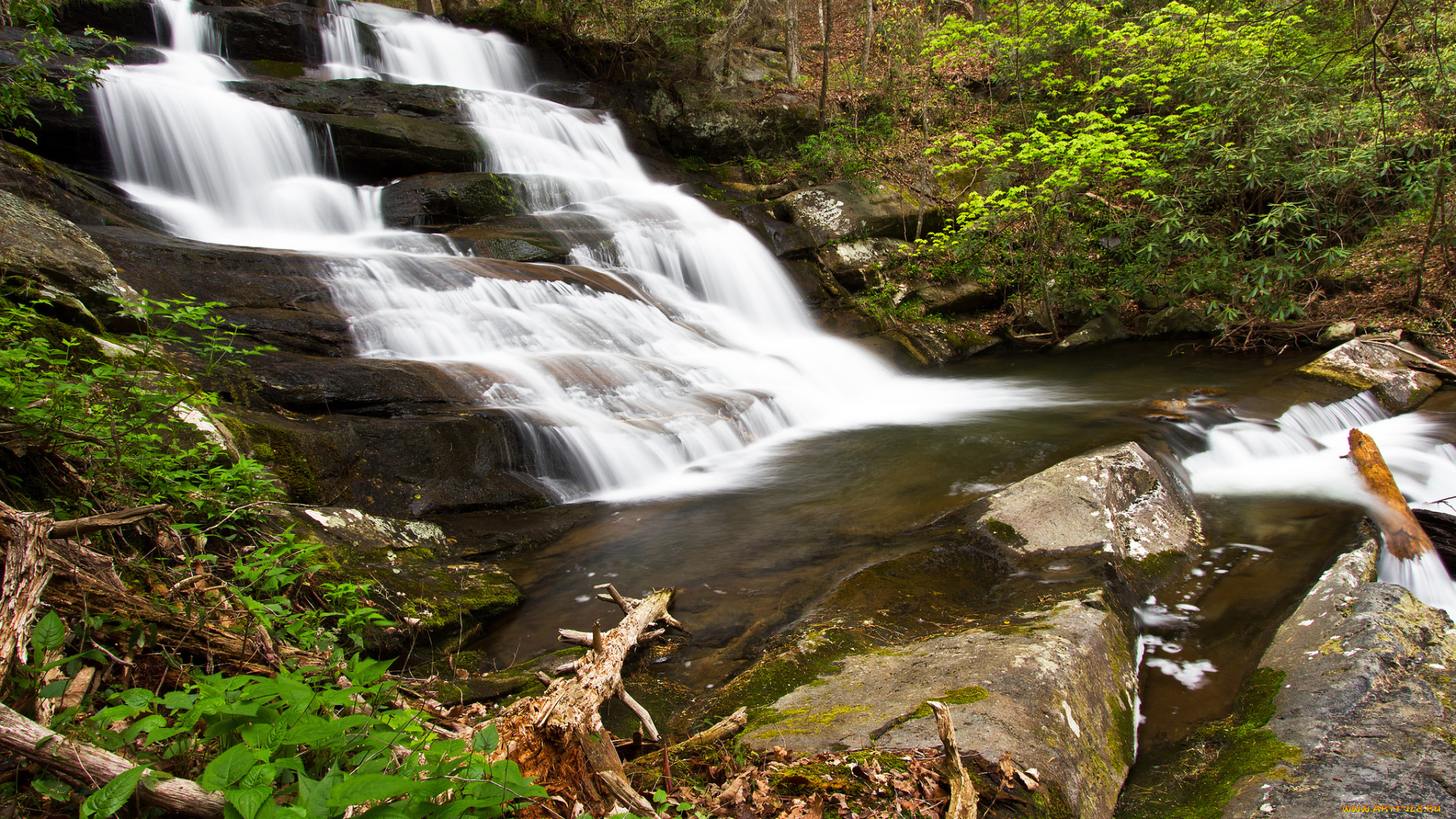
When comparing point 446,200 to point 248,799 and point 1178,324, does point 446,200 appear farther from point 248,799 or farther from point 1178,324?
point 1178,324

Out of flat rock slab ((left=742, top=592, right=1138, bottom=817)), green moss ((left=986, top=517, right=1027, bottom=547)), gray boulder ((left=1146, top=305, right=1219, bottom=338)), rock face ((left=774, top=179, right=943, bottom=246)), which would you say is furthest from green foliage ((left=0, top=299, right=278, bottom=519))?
gray boulder ((left=1146, top=305, right=1219, bottom=338))

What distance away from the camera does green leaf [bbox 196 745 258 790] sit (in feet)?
4.81

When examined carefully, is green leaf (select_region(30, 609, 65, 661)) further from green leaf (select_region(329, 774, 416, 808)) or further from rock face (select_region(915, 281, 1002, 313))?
rock face (select_region(915, 281, 1002, 313))

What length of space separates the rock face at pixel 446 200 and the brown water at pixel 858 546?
6993mm

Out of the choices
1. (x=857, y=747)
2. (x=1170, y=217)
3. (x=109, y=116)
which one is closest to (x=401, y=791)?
(x=857, y=747)

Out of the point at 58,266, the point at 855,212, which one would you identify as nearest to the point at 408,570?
the point at 58,266

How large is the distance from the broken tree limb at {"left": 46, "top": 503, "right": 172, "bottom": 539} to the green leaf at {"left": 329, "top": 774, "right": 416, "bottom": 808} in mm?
1507

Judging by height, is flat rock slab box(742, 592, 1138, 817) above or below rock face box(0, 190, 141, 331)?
below

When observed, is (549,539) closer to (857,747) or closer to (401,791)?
(857,747)

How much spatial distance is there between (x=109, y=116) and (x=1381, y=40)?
23.3m

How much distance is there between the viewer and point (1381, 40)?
14.7 m

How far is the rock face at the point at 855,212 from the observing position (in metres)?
14.6

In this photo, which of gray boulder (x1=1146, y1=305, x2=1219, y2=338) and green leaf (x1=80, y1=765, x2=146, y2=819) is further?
gray boulder (x1=1146, y1=305, x2=1219, y2=338)

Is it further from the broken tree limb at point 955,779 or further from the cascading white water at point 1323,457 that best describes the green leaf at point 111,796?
the cascading white water at point 1323,457
